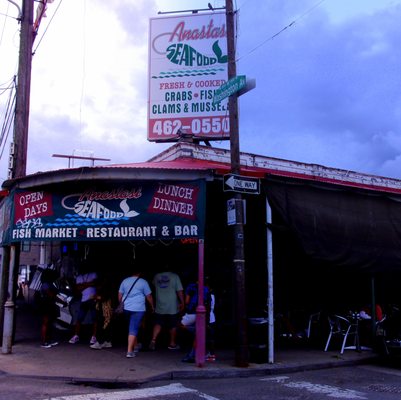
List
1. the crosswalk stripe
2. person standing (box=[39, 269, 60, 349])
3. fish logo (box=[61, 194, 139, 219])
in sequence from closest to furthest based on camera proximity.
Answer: the crosswalk stripe, fish logo (box=[61, 194, 139, 219]), person standing (box=[39, 269, 60, 349])

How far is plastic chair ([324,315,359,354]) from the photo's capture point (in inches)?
432

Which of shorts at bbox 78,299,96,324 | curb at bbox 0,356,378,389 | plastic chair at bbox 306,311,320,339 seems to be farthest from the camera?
plastic chair at bbox 306,311,320,339

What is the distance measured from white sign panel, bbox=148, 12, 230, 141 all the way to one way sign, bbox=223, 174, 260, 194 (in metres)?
6.54

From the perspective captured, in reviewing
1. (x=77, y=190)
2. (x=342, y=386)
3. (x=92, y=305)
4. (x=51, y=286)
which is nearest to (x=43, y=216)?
(x=77, y=190)

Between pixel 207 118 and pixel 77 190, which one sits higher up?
pixel 207 118

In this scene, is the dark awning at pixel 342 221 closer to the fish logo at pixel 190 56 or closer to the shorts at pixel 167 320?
the shorts at pixel 167 320

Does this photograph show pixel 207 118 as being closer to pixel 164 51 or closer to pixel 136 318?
pixel 164 51

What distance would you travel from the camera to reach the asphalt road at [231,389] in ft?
22.9

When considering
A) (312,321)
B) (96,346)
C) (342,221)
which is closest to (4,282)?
(96,346)

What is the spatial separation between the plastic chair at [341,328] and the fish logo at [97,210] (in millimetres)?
5075

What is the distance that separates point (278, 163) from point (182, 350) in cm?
758

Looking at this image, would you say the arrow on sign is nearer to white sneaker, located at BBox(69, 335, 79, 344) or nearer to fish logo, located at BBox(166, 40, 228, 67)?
white sneaker, located at BBox(69, 335, 79, 344)

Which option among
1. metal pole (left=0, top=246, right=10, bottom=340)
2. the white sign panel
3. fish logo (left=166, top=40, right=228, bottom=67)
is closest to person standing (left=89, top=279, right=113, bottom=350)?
metal pole (left=0, top=246, right=10, bottom=340)

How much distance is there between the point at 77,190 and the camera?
401 inches
